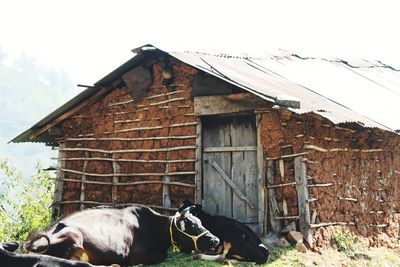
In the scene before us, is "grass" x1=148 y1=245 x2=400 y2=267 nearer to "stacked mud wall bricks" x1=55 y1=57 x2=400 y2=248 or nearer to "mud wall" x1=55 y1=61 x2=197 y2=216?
"stacked mud wall bricks" x1=55 y1=57 x2=400 y2=248

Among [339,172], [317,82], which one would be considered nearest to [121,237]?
[339,172]

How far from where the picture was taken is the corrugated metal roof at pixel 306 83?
30.8 ft

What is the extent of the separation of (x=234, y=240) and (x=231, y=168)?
6.04ft

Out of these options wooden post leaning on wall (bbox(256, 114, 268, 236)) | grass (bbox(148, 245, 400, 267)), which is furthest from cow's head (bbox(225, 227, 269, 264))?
wooden post leaning on wall (bbox(256, 114, 268, 236))

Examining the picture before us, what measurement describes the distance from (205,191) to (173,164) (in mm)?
812

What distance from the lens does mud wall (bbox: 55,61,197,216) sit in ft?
34.0

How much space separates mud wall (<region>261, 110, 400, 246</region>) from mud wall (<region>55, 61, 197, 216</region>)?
1.79 m

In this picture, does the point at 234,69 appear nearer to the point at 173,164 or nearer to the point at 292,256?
the point at 173,164

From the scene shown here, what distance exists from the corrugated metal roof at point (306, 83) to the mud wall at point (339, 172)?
0.43 meters

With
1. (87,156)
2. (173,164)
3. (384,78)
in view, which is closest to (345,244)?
(173,164)

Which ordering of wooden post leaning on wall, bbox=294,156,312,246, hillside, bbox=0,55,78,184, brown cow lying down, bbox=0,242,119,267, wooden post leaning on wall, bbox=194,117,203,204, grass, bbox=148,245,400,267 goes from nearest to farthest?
brown cow lying down, bbox=0,242,119,267
grass, bbox=148,245,400,267
wooden post leaning on wall, bbox=294,156,312,246
wooden post leaning on wall, bbox=194,117,203,204
hillside, bbox=0,55,78,184

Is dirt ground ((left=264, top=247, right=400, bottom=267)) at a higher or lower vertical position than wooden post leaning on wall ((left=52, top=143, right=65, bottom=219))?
lower

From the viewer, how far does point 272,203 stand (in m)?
9.36

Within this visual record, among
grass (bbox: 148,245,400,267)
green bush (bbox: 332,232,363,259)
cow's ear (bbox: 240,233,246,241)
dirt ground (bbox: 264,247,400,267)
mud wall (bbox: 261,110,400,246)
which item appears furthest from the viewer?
green bush (bbox: 332,232,363,259)
